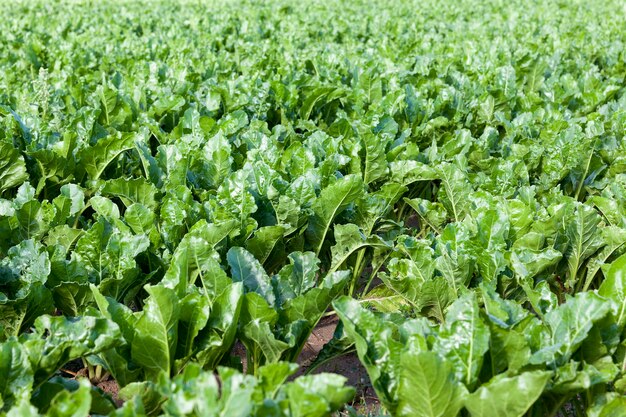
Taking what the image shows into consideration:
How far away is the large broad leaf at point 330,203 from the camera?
3.27 m

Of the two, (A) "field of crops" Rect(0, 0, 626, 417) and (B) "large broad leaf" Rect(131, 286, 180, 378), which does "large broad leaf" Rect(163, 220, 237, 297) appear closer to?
(A) "field of crops" Rect(0, 0, 626, 417)

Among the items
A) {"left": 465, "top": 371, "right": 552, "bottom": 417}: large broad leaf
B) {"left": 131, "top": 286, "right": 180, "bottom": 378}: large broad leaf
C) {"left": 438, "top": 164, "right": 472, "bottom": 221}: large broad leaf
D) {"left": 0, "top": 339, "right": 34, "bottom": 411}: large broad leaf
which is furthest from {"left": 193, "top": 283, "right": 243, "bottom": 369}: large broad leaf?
{"left": 438, "top": 164, "right": 472, "bottom": 221}: large broad leaf

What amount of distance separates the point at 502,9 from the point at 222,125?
427 inches

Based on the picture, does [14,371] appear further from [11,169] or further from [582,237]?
[582,237]

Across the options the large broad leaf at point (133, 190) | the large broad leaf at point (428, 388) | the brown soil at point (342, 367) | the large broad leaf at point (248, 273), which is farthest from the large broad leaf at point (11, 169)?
the large broad leaf at point (428, 388)

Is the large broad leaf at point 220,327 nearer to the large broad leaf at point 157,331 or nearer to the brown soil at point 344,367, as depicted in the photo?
the large broad leaf at point 157,331

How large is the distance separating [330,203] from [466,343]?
4.41 ft

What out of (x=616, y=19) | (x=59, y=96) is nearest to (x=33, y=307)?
(x=59, y=96)

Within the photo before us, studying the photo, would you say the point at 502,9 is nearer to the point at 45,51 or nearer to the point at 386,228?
the point at 45,51

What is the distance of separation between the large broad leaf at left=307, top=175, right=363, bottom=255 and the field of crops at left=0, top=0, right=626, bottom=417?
10mm

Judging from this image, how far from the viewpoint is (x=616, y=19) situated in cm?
1165

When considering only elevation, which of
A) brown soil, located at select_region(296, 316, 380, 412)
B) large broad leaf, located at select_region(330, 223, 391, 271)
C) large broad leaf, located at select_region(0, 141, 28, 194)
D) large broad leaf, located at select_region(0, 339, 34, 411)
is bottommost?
brown soil, located at select_region(296, 316, 380, 412)

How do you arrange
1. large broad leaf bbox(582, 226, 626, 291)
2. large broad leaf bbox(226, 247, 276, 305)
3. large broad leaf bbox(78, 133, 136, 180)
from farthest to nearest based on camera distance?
large broad leaf bbox(78, 133, 136, 180)
large broad leaf bbox(582, 226, 626, 291)
large broad leaf bbox(226, 247, 276, 305)

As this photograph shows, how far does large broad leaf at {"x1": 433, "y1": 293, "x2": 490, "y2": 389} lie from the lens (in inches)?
84.8
